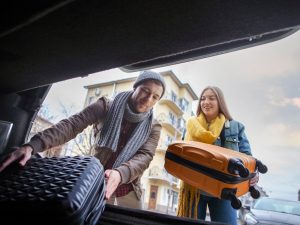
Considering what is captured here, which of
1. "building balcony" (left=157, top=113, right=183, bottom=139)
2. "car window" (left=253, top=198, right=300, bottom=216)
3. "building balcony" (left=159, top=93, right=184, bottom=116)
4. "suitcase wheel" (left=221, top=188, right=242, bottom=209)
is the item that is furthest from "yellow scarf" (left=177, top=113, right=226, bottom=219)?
"building balcony" (left=159, top=93, right=184, bottom=116)

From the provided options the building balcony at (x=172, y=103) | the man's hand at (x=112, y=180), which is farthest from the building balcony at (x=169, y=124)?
the man's hand at (x=112, y=180)

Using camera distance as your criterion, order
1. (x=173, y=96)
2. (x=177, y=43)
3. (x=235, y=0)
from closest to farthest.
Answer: (x=235, y=0) → (x=177, y=43) → (x=173, y=96)

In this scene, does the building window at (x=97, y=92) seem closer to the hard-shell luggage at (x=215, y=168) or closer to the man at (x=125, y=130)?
the man at (x=125, y=130)

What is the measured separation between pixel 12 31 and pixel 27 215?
0.69 m

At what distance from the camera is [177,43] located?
867 millimetres

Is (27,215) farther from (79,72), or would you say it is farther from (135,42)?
(79,72)

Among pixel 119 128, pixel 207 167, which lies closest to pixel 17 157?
pixel 119 128

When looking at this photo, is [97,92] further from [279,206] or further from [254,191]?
[254,191]

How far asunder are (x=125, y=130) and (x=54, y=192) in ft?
3.41

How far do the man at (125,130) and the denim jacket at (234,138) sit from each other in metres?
0.41

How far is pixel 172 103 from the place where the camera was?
1850 centimetres

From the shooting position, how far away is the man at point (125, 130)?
1376 mm

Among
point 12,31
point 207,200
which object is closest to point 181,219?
point 207,200

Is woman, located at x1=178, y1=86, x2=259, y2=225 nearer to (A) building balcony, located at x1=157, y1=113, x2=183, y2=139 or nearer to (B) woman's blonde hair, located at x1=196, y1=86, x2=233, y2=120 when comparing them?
(B) woman's blonde hair, located at x1=196, y1=86, x2=233, y2=120
